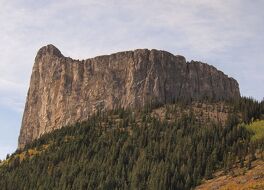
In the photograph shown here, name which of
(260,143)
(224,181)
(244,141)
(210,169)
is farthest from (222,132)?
(224,181)

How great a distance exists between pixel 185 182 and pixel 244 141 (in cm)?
3388

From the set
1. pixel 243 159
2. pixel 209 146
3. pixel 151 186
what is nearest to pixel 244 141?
pixel 209 146

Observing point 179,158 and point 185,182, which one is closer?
point 185,182

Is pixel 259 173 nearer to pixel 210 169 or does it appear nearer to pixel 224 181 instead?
pixel 224 181

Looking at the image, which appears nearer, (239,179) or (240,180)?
(240,180)

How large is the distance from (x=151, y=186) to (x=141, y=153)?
3364 centimetres

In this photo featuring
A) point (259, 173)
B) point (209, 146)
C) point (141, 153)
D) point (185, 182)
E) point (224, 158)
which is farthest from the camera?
point (141, 153)

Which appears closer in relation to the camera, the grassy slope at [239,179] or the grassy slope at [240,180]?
the grassy slope at [240,180]

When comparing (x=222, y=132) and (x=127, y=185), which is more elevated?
(x=222, y=132)

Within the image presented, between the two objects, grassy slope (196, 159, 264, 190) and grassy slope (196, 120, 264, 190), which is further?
grassy slope (196, 120, 264, 190)

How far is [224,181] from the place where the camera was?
485 ft

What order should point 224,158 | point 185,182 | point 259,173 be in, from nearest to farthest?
point 259,173 → point 185,182 → point 224,158

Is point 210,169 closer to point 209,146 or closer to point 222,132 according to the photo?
point 209,146

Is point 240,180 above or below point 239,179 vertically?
below
